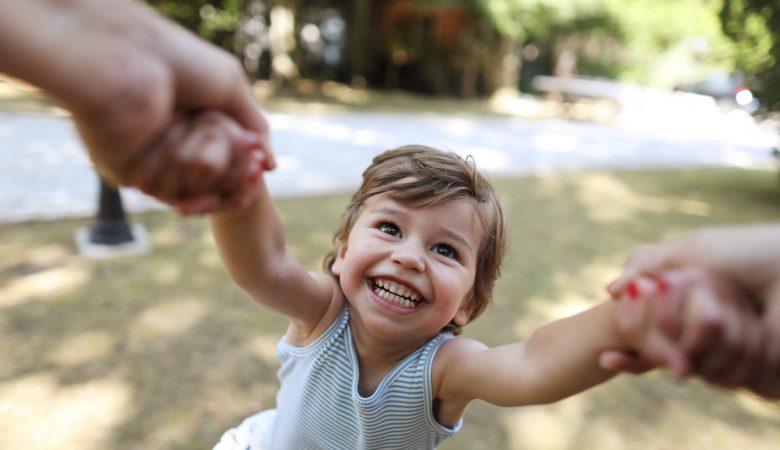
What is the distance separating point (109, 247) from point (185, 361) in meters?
1.44

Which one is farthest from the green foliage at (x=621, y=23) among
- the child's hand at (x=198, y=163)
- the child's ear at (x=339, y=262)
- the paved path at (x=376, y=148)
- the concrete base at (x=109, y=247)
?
the child's hand at (x=198, y=163)

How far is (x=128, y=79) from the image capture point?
2.22ft

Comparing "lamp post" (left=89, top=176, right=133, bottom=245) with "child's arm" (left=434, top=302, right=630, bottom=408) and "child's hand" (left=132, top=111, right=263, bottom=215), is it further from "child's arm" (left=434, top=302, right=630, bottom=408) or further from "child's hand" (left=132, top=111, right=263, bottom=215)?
"child's hand" (left=132, top=111, right=263, bottom=215)

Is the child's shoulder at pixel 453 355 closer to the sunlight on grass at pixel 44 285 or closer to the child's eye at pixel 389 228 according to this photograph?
the child's eye at pixel 389 228

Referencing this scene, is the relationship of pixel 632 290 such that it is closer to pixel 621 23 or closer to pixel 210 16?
pixel 210 16

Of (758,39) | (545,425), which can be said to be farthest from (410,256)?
(758,39)

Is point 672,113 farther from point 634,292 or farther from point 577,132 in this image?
point 634,292

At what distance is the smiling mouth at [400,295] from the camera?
1.37 meters

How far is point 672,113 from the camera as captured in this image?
18.0m

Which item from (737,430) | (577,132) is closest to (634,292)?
(737,430)

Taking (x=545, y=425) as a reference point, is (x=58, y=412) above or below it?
above

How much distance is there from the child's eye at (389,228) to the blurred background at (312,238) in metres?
0.79

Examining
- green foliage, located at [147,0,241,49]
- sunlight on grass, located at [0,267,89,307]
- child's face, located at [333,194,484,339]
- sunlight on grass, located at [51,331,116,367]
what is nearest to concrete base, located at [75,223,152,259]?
sunlight on grass, located at [0,267,89,307]

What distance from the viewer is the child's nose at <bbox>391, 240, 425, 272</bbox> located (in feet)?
4.40
